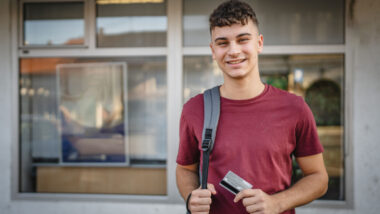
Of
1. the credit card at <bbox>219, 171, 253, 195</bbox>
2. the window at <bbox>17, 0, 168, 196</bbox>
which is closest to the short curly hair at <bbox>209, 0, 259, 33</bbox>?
the credit card at <bbox>219, 171, 253, 195</bbox>

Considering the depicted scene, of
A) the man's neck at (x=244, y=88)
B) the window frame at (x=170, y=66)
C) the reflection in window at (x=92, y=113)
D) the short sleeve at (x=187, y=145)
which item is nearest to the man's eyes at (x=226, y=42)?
the man's neck at (x=244, y=88)

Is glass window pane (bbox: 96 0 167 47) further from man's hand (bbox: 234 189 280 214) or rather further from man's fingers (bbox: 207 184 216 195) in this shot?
man's hand (bbox: 234 189 280 214)

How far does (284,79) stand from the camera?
3.90 m

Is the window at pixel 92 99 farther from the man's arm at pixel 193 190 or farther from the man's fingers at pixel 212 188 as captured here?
the man's fingers at pixel 212 188

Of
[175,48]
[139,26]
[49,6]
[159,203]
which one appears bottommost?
[159,203]

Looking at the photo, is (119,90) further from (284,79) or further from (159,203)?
(284,79)

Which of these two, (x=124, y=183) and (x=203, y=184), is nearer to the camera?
(x=203, y=184)

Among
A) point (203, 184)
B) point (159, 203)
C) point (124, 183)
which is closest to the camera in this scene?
point (203, 184)

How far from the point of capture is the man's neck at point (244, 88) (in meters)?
1.67

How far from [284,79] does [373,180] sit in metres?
1.52

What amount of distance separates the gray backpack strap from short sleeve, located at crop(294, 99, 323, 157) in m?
0.42

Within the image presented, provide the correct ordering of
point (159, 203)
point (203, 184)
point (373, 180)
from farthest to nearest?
1. point (159, 203)
2. point (373, 180)
3. point (203, 184)

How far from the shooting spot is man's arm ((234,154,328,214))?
4.75 feet

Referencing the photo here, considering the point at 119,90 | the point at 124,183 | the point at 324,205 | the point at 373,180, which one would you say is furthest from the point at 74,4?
the point at 373,180
